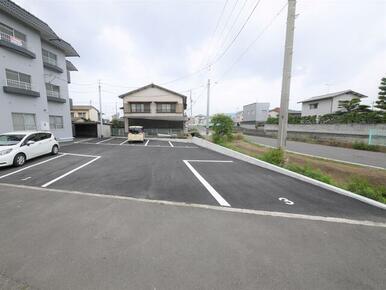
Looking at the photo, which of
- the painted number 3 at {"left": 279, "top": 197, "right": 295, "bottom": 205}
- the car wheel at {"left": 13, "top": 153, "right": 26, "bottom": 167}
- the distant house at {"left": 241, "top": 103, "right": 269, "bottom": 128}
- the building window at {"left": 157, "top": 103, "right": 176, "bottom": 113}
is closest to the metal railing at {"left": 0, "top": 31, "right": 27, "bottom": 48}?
the car wheel at {"left": 13, "top": 153, "right": 26, "bottom": 167}

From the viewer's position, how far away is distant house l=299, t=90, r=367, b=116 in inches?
1164

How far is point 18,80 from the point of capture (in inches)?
478

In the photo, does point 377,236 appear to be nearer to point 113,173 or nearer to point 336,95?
point 113,173

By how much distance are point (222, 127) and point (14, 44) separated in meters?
17.4

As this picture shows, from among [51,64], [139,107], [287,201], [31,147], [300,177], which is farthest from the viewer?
[139,107]

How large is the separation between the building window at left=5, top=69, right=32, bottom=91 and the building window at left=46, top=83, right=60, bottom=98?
2679 mm

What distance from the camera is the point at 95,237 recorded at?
2.69m

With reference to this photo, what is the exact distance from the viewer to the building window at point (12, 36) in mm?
11216

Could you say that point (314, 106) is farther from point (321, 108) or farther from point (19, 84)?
point (19, 84)

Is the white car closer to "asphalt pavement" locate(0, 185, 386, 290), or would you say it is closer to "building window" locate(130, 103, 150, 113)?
"asphalt pavement" locate(0, 185, 386, 290)

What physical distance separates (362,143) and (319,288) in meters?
20.2

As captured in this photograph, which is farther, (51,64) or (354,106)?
(354,106)

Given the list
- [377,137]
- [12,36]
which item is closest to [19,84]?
[12,36]

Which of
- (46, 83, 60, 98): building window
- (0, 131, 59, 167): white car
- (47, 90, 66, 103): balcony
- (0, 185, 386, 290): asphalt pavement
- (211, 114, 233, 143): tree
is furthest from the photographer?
(211, 114, 233, 143): tree
